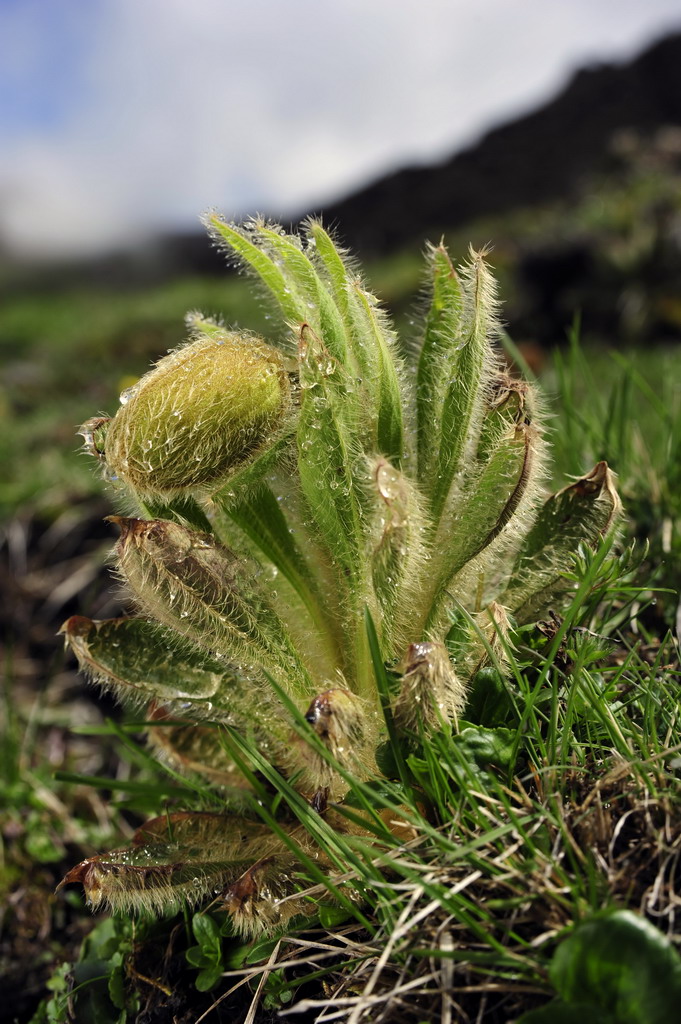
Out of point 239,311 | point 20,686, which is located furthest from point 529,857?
point 239,311

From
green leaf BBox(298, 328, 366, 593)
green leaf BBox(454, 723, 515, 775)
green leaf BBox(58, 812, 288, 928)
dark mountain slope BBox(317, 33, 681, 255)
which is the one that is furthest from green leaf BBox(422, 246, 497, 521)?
dark mountain slope BBox(317, 33, 681, 255)

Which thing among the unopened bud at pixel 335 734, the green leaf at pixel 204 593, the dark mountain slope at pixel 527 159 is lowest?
the dark mountain slope at pixel 527 159

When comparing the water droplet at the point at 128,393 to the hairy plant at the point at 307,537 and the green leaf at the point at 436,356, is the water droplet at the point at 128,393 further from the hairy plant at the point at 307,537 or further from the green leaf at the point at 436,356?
the green leaf at the point at 436,356

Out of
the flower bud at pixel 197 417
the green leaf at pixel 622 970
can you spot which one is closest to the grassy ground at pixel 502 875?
the green leaf at pixel 622 970

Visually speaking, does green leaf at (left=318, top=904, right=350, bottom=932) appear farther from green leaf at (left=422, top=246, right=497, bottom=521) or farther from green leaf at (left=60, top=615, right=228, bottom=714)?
green leaf at (left=422, top=246, right=497, bottom=521)

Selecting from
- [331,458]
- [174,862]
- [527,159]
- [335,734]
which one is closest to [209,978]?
[174,862]

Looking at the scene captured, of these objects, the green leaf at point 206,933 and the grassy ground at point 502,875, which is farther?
the green leaf at point 206,933

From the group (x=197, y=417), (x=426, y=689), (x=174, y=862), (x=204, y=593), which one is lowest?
(x=174, y=862)

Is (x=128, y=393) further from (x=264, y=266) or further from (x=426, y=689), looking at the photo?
(x=426, y=689)
